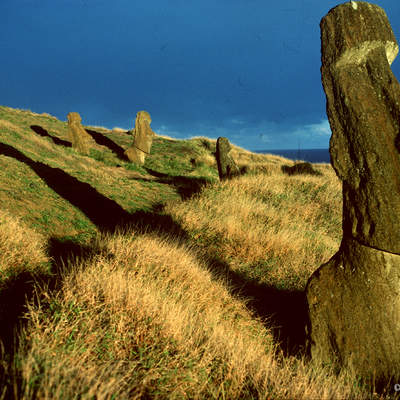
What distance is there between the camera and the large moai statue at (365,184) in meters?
3.03

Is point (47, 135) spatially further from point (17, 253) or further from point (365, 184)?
point (365, 184)

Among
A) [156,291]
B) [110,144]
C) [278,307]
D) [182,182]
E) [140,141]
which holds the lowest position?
[278,307]

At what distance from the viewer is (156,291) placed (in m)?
3.70

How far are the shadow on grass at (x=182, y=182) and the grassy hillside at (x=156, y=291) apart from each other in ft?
8.46

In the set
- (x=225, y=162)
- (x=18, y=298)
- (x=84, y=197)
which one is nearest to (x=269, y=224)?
(x=84, y=197)

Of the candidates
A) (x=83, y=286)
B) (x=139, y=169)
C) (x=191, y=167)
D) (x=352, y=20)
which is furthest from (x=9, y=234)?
(x=191, y=167)

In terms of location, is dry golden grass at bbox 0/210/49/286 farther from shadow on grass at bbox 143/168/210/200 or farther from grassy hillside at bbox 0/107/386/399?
shadow on grass at bbox 143/168/210/200

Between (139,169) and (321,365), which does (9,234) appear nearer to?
(321,365)

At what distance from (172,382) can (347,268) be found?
2.17 m

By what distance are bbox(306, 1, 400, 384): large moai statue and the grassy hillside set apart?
1.35 ft

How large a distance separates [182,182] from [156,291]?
12491mm

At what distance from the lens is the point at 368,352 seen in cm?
316

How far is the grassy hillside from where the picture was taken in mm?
2289

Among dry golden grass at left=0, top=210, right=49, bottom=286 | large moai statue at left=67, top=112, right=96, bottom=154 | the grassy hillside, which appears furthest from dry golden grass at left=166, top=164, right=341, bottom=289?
large moai statue at left=67, top=112, right=96, bottom=154
